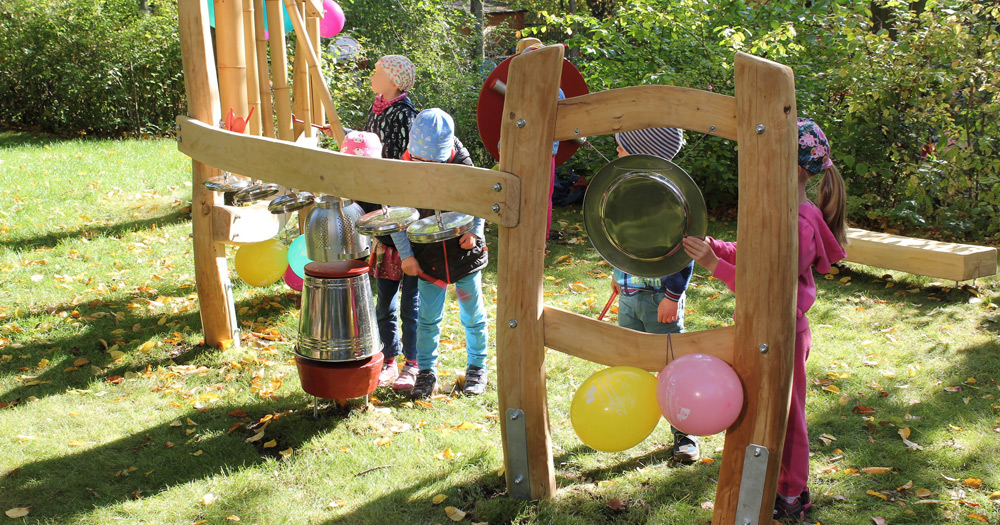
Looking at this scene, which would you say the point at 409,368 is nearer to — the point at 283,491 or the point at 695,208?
the point at 283,491

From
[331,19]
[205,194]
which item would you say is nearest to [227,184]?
[205,194]

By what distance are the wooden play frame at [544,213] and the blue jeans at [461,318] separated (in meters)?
1.25

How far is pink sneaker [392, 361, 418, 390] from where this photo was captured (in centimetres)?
412

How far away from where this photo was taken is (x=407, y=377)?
4.18 metres

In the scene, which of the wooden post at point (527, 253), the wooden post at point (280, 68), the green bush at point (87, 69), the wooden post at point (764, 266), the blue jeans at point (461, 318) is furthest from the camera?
the green bush at point (87, 69)

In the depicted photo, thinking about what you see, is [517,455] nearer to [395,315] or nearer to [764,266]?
[764,266]

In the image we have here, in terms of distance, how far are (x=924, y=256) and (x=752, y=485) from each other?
420 centimetres

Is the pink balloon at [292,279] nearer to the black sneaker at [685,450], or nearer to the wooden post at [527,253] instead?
the wooden post at [527,253]

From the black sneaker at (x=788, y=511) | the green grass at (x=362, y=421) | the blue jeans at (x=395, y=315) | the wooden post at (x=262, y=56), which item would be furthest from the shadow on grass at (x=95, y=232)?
the black sneaker at (x=788, y=511)

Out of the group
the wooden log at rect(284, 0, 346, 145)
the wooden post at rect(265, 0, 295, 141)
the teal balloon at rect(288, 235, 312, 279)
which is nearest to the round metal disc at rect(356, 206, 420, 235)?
the teal balloon at rect(288, 235, 312, 279)

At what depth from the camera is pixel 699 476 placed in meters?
3.23

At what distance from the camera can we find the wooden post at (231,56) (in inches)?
177

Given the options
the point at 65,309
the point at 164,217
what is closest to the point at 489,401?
the point at 65,309

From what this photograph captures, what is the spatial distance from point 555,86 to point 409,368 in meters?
2.19
